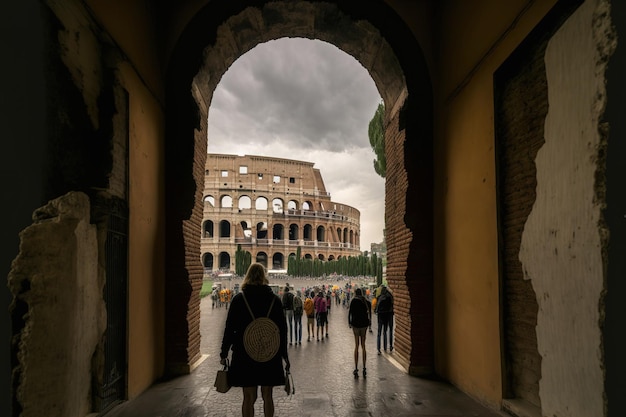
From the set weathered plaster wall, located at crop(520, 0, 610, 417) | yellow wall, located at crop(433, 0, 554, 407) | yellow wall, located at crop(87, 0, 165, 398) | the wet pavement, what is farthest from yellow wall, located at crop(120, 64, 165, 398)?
weathered plaster wall, located at crop(520, 0, 610, 417)

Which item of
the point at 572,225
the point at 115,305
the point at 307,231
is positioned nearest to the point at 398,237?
the point at 572,225

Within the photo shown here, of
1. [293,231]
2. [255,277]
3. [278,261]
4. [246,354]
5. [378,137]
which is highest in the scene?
[378,137]

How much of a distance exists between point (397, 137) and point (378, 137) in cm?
858

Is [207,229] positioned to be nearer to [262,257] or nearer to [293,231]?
[262,257]

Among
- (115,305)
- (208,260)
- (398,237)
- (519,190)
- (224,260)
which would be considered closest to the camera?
(519,190)

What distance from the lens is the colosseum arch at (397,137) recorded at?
209 inches

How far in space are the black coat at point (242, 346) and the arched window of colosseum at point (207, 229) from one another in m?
43.5

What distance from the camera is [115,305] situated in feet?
12.9

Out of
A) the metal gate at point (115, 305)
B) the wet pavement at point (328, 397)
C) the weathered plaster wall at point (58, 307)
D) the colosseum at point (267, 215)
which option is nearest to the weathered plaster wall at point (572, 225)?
the wet pavement at point (328, 397)

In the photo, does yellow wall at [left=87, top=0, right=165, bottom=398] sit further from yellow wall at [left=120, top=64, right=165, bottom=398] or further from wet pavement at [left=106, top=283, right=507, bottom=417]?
wet pavement at [left=106, top=283, right=507, bottom=417]

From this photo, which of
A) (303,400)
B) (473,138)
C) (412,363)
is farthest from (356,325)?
(473,138)

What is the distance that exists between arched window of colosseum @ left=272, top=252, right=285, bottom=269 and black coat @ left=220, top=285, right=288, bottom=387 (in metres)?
43.1

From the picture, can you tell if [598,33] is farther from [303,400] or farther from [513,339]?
[303,400]

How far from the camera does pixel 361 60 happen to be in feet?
21.5
